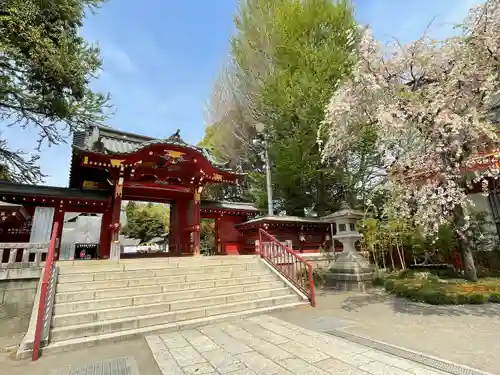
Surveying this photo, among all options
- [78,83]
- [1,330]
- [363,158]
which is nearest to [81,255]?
[78,83]

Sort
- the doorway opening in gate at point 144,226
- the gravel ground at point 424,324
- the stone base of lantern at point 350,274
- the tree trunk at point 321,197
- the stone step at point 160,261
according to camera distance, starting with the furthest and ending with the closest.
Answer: the doorway opening in gate at point 144,226, the tree trunk at point 321,197, the stone base of lantern at point 350,274, the stone step at point 160,261, the gravel ground at point 424,324

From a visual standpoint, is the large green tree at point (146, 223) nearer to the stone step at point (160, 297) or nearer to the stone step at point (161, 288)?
the stone step at point (161, 288)

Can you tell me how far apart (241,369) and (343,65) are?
583 inches

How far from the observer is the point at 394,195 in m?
7.03

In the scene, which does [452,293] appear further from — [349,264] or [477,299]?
[349,264]

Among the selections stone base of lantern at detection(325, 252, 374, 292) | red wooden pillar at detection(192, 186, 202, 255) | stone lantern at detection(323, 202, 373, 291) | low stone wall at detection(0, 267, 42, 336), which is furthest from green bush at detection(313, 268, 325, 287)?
low stone wall at detection(0, 267, 42, 336)

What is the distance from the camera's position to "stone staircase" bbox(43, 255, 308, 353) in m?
4.68

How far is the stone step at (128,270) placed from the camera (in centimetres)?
618

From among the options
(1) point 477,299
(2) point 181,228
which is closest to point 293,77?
(2) point 181,228

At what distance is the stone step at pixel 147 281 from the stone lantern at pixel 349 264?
10.6 ft

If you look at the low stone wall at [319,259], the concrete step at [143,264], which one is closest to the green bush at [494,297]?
the concrete step at [143,264]

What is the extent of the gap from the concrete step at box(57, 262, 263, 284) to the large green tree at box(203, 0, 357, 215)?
333 inches

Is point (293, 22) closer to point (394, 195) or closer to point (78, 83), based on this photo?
point (78, 83)

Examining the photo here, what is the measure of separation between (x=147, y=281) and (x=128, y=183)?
5.25 m
